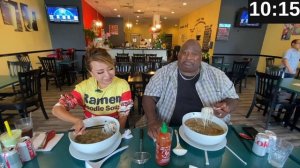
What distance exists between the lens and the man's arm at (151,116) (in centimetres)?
99

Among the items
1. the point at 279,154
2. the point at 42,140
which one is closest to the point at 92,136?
the point at 42,140

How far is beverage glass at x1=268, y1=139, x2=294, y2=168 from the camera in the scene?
2.56 feet

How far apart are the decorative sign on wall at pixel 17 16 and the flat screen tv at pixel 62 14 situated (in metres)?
0.65

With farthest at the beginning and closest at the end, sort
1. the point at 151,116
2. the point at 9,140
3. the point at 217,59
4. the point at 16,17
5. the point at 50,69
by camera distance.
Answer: the point at 217,59
the point at 50,69
the point at 16,17
the point at 151,116
the point at 9,140

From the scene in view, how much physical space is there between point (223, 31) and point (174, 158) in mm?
6341

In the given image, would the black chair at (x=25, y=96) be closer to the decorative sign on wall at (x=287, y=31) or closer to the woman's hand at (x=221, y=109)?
the woman's hand at (x=221, y=109)

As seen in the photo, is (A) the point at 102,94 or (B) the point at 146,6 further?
(B) the point at 146,6

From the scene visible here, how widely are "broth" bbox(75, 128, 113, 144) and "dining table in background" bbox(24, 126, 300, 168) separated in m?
0.08

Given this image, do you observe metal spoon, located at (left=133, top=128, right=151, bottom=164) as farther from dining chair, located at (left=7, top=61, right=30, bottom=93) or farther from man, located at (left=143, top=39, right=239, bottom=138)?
dining chair, located at (left=7, top=61, right=30, bottom=93)

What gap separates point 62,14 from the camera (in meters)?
5.87

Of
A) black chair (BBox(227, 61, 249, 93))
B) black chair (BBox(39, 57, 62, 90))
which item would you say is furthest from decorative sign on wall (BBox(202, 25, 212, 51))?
black chair (BBox(39, 57, 62, 90))

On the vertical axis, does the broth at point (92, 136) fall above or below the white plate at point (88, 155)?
above

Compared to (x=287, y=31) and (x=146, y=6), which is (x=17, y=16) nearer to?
(x=146, y=6)
